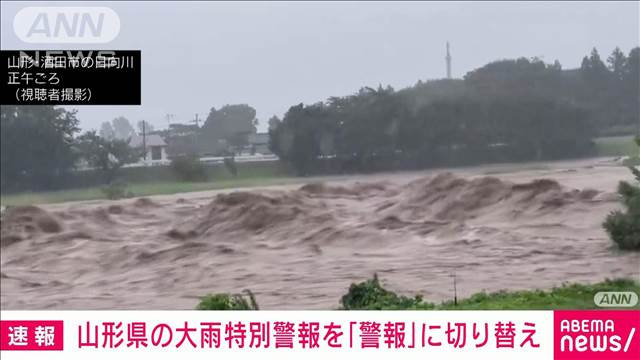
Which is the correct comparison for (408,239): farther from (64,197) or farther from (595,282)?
(64,197)

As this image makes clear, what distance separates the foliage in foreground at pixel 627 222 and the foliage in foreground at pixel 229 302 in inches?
52.5

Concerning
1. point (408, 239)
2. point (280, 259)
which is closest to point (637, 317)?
point (408, 239)

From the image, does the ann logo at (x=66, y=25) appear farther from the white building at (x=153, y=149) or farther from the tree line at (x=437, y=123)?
the white building at (x=153, y=149)

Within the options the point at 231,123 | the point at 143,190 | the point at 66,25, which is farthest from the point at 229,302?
the point at 66,25

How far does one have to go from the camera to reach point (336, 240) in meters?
4.14

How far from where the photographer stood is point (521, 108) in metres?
4.14

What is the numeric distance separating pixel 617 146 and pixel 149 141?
1.77 metres

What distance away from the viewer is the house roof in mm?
4184

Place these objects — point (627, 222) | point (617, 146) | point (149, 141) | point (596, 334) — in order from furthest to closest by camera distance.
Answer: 1. point (149, 141)
2. point (617, 146)
3. point (627, 222)
4. point (596, 334)

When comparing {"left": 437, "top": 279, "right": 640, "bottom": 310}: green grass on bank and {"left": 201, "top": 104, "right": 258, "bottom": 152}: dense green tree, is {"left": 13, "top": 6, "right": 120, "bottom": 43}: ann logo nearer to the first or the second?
{"left": 201, "top": 104, "right": 258, "bottom": 152}: dense green tree

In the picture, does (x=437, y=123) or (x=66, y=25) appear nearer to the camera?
(x=66, y=25)

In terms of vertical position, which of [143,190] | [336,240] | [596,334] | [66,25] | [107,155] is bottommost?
[596,334]

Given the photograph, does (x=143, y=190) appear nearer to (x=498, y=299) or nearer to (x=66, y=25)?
(x=66, y=25)

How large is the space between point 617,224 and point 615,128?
0.37m
